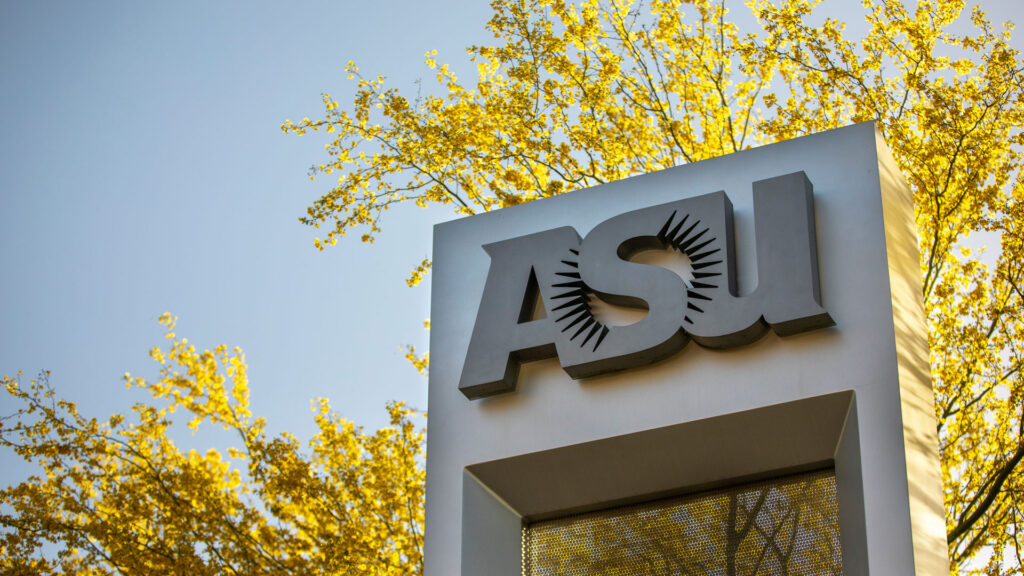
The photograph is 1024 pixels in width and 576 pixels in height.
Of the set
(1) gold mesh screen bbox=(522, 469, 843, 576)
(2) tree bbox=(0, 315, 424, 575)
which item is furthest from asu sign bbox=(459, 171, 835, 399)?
(2) tree bbox=(0, 315, 424, 575)

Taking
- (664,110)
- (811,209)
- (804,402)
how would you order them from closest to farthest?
(804,402), (811,209), (664,110)

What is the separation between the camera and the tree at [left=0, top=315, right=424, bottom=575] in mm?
8602

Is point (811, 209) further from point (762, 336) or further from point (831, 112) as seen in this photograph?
point (831, 112)

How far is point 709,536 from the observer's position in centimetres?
470

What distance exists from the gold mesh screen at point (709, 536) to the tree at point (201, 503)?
12.4 feet

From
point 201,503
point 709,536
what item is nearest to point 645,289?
point 709,536

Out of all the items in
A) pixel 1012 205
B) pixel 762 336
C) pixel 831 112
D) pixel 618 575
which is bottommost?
pixel 618 575

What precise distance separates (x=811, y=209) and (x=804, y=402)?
0.83 meters

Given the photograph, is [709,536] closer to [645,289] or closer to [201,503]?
[645,289]

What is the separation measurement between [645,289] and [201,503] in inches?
209

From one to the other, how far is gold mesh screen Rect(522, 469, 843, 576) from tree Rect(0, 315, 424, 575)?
3.77m

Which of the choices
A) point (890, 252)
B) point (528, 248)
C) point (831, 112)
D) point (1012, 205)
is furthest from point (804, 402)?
point (831, 112)

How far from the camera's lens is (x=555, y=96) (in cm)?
955

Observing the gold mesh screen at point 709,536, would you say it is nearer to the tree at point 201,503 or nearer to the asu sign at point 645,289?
the asu sign at point 645,289
